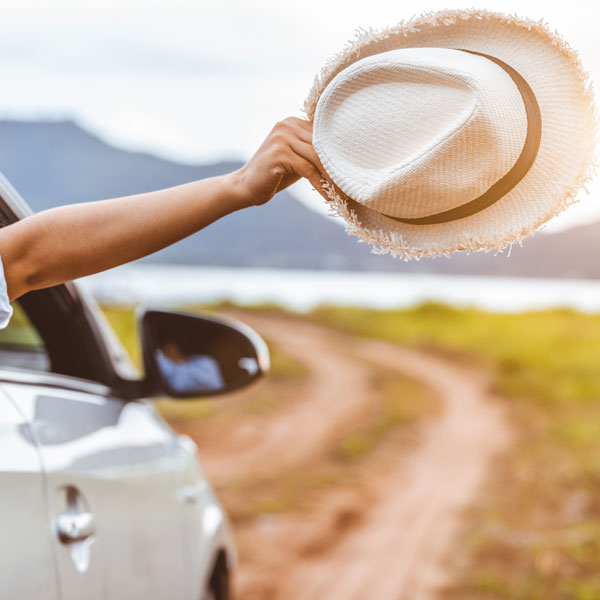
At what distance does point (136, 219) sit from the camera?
1.44 meters

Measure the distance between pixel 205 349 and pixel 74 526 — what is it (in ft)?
3.29

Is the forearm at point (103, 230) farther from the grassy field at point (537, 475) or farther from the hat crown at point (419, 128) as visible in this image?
the grassy field at point (537, 475)

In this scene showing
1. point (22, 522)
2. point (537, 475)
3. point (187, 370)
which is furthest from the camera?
point (537, 475)

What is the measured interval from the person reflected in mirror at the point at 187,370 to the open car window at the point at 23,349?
12.8 inches

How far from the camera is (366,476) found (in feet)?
25.6

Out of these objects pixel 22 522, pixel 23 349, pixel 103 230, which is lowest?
pixel 23 349

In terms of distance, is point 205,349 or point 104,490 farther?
point 205,349

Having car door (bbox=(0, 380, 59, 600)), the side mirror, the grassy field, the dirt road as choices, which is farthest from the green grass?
car door (bbox=(0, 380, 59, 600))

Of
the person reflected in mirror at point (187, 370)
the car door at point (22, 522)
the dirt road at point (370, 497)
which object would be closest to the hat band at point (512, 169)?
the car door at point (22, 522)

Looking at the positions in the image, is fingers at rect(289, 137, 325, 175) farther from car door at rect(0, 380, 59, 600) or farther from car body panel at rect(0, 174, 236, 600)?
car door at rect(0, 380, 59, 600)

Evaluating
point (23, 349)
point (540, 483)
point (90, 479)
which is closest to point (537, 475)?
point (540, 483)

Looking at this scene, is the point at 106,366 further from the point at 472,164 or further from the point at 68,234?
the point at 472,164

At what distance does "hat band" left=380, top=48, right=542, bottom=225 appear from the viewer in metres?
1.45

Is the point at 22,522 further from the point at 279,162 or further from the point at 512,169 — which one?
the point at 512,169
